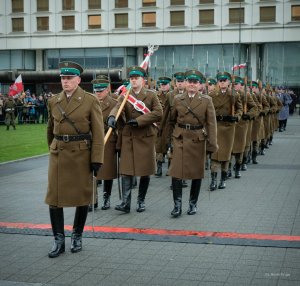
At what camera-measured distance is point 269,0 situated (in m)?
53.3

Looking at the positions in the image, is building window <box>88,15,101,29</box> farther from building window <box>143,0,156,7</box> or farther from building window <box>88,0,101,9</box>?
building window <box>143,0,156,7</box>

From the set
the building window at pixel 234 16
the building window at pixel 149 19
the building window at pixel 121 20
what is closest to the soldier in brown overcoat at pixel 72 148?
the building window at pixel 234 16

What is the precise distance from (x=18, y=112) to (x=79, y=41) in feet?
75.7

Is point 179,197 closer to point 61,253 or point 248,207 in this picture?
point 248,207

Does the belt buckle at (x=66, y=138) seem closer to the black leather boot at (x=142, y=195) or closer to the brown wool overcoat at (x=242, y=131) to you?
the black leather boot at (x=142, y=195)

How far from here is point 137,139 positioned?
9.27 meters

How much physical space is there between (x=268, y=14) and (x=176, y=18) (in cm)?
830

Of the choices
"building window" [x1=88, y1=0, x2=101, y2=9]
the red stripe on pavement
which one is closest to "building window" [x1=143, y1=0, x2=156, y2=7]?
"building window" [x1=88, y1=0, x2=101, y2=9]

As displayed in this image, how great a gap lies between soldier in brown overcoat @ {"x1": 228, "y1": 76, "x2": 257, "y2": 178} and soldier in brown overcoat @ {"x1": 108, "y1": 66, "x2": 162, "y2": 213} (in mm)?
4150

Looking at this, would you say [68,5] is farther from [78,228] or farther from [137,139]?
[78,228]

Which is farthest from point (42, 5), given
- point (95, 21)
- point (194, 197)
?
point (194, 197)

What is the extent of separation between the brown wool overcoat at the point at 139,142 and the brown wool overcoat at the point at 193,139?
0.37m

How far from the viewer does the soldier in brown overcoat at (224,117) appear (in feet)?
38.7

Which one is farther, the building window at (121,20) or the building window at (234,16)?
the building window at (121,20)
